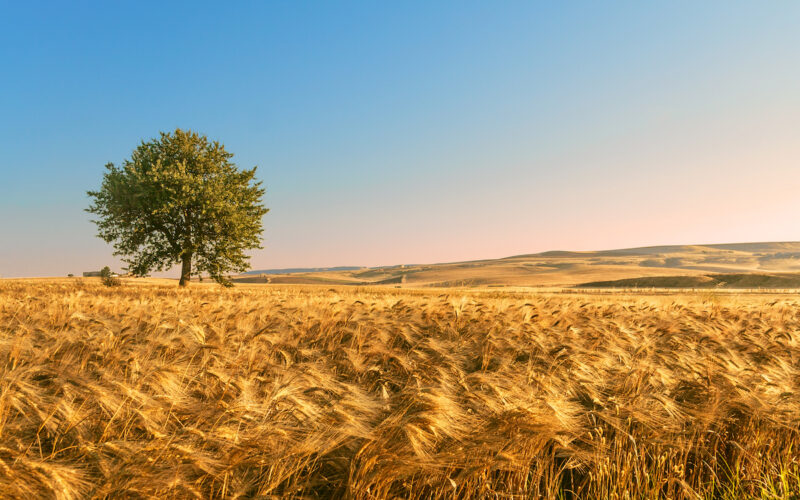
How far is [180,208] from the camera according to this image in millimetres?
23016

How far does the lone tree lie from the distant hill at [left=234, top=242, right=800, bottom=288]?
88.6ft

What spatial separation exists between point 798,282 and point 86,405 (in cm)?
5727

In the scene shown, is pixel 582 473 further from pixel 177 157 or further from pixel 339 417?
pixel 177 157

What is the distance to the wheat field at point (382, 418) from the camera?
5.42 feet

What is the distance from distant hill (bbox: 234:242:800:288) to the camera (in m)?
50.2

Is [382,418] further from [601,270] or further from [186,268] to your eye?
[601,270]

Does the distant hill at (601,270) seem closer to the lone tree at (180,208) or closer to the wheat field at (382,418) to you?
the lone tree at (180,208)

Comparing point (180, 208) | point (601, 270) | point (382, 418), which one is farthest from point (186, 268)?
point (601, 270)

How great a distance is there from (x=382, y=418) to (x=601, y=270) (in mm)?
84323

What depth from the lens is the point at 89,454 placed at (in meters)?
1.60

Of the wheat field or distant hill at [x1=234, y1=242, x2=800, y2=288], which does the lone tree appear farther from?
distant hill at [x1=234, y1=242, x2=800, y2=288]

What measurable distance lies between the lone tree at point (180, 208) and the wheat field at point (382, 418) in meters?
19.5

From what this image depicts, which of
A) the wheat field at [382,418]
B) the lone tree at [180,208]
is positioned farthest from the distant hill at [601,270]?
the wheat field at [382,418]

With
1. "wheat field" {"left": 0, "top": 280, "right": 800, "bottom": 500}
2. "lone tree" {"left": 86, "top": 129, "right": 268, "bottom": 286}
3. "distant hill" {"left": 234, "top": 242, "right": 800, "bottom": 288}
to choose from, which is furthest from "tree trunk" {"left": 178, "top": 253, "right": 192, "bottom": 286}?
"distant hill" {"left": 234, "top": 242, "right": 800, "bottom": 288}
